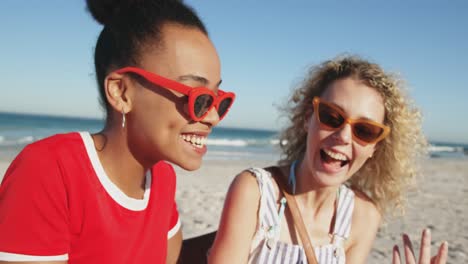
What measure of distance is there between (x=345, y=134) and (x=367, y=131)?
0.56ft

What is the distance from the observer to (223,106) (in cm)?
238

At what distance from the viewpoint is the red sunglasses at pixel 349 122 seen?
9.25 feet

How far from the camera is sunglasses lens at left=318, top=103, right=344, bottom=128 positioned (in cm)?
283

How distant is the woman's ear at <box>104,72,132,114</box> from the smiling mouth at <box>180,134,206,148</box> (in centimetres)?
30

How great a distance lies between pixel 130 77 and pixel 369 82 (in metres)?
1.60

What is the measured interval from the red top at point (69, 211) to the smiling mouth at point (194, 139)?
406 millimetres

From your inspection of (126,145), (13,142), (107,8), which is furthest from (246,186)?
(13,142)

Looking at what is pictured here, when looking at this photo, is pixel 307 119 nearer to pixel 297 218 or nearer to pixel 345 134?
pixel 345 134

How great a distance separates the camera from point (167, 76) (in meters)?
2.11

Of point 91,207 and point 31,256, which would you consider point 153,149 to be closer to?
point 91,207

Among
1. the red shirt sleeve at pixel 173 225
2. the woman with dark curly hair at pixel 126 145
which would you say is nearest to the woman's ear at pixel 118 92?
the woman with dark curly hair at pixel 126 145

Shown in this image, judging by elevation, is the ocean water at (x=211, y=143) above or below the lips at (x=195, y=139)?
below

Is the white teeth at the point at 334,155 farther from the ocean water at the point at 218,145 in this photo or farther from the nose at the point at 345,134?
the ocean water at the point at 218,145

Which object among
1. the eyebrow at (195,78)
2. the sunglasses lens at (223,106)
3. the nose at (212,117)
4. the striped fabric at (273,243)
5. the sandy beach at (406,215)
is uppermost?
the eyebrow at (195,78)
